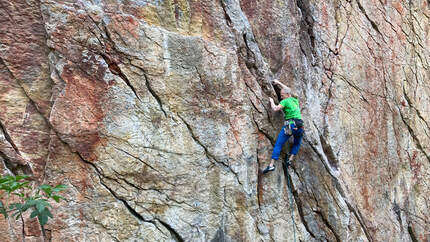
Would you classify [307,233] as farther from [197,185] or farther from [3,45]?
[3,45]

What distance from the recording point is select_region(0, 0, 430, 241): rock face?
288 inches

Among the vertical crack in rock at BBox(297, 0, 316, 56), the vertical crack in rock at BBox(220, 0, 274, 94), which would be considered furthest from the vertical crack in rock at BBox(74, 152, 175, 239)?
the vertical crack in rock at BBox(297, 0, 316, 56)

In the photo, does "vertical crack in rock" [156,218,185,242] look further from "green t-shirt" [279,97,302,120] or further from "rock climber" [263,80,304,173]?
"green t-shirt" [279,97,302,120]

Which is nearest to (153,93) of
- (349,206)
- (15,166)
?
(15,166)

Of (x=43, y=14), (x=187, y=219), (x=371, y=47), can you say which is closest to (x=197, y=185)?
(x=187, y=219)

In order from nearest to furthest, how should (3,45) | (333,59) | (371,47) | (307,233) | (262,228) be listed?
(3,45) < (262,228) < (307,233) < (333,59) < (371,47)

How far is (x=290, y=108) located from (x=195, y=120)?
2384 mm

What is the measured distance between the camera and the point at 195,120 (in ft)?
27.9

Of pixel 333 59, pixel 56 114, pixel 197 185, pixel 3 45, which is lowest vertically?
pixel 197 185

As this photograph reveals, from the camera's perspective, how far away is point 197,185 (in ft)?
27.5

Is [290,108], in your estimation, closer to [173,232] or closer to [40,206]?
[173,232]

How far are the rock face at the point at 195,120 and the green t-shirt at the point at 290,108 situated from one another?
0.51 metres

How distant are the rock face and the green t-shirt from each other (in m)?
0.51

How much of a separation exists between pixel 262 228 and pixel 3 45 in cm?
677
